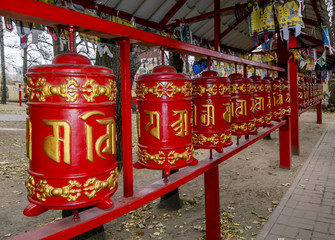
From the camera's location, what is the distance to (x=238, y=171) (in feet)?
19.5

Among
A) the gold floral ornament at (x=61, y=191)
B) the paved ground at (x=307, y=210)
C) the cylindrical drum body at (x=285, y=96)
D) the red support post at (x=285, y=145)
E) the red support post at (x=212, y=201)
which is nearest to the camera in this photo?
the gold floral ornament at (x=61, y=191)

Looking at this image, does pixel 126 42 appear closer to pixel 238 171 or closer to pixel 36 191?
pixel 36 191

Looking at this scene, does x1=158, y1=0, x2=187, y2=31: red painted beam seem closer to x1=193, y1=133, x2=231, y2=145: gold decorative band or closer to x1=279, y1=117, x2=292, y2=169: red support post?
x1=193, y1=133, x2=231, y2=145: gold decorative band

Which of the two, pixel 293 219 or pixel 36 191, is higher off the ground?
pixel 36 191

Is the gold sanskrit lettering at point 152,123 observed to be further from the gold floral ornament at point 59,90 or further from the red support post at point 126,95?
the gold floral ornament at point 59,90

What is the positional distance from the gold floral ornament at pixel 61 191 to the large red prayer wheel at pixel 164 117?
2.14 feet

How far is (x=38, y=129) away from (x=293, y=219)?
3498mm

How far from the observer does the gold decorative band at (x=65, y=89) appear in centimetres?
118

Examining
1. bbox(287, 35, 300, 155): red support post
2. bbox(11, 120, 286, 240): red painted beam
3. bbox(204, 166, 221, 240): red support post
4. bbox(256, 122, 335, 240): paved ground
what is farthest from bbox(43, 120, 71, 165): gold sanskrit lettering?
bbox(287, 35, 300, 155): red support post

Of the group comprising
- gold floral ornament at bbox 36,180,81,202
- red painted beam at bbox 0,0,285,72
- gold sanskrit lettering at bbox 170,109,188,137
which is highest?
red painted beam at bbox 0,0,285,72

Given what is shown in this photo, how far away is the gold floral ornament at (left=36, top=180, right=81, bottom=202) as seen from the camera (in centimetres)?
122

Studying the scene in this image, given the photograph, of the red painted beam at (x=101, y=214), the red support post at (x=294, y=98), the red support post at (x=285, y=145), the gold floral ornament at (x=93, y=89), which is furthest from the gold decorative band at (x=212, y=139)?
the red support post at (x=294, y=98)

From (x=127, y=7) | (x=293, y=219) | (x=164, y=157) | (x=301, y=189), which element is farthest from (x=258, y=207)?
(x=127, y=7)

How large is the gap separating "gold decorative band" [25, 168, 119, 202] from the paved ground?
256cm
